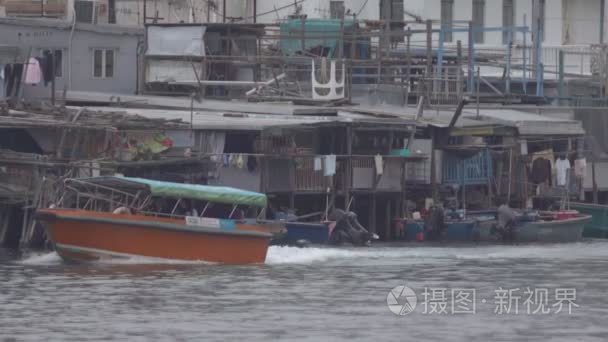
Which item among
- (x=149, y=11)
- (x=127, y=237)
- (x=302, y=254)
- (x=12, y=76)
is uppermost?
(x=149, y=11)

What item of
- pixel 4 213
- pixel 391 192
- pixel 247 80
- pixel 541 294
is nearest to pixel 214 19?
pixel 247 80

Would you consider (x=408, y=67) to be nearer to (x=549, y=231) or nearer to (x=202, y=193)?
(x=549, y=231)

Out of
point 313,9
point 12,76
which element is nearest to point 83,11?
point 12,76

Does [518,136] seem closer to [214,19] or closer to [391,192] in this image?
[391,192]

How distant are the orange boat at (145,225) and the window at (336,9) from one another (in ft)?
83.3

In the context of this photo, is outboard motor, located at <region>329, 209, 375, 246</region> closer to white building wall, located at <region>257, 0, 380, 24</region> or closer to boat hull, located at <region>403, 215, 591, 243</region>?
boat hull, located at <region>403, 215, 591, 243</region>

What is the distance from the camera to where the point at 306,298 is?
32.4 meters

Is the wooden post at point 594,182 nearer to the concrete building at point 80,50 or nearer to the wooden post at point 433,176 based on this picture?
the wooden post at point 433,176

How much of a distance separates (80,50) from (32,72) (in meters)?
2.99

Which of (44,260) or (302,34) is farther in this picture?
(302,34)

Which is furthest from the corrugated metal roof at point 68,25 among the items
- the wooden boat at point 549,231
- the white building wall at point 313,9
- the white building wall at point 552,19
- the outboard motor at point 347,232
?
the white building wall at point 552,19

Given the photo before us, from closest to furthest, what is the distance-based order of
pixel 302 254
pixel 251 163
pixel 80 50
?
pixel 302 254
pixel 251 163
pixel 80 50

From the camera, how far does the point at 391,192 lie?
4909 centimetres

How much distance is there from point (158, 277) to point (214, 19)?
2683 cm
